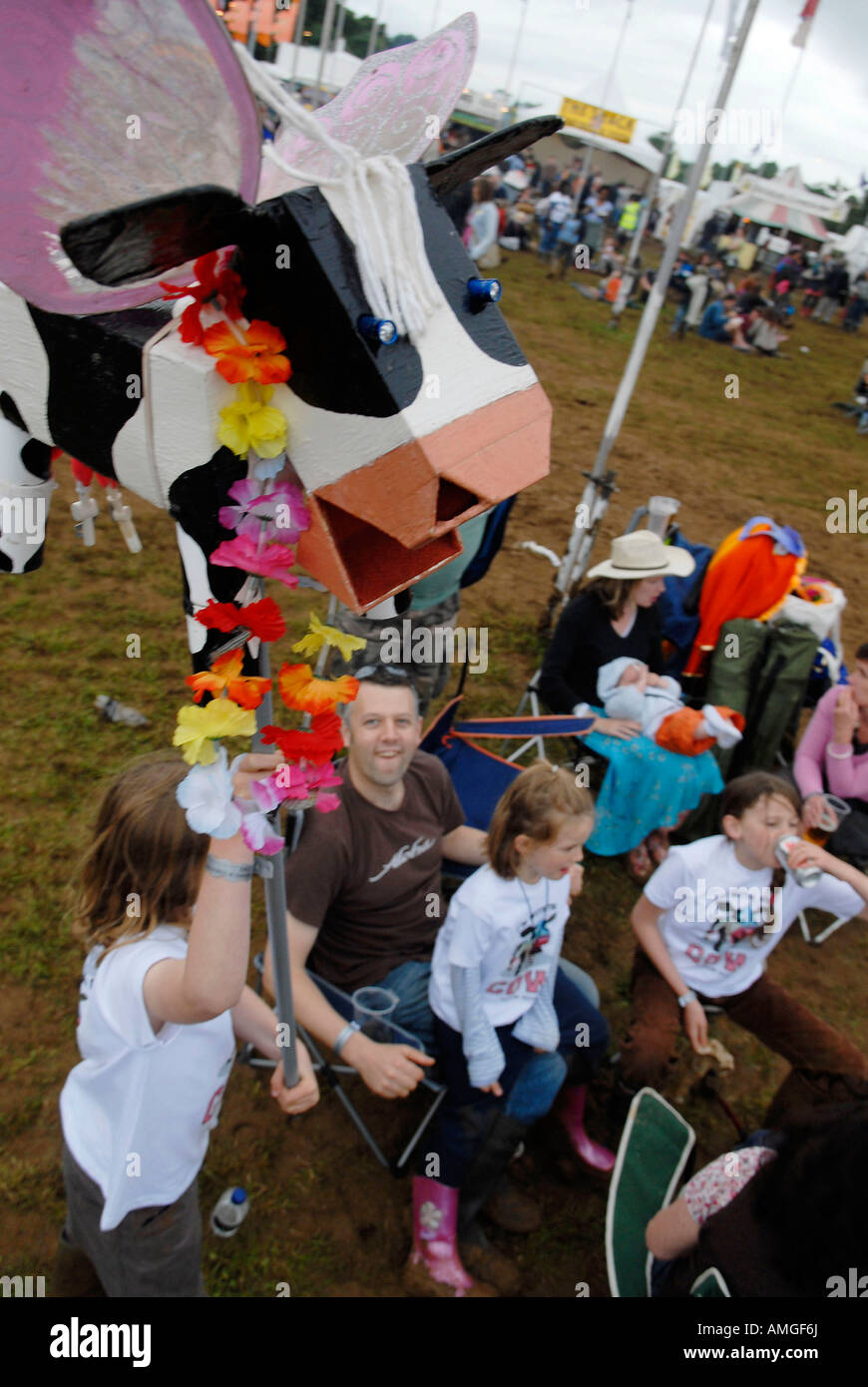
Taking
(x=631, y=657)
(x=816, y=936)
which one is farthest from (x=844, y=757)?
(x=631, y=657)

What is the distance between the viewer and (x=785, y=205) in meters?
21.7

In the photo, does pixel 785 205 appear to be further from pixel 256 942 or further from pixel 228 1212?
pixel 228 1212

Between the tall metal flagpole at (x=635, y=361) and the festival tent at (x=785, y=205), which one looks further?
the festival tent at (x=785, y=205)

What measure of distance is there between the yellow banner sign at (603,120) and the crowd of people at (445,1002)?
19010 mm

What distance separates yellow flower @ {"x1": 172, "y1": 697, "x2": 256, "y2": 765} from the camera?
112 cm

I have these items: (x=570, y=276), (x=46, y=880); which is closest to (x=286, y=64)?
(x=570, y=276)

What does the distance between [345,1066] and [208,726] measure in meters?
1.93

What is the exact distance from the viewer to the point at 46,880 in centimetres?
316

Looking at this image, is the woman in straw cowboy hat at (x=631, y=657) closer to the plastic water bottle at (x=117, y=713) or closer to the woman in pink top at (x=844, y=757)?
the woman in pink top at (x=844, y=757)

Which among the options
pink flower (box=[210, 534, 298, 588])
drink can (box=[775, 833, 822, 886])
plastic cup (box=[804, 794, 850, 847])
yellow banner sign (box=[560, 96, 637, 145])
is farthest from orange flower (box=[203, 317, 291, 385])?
yellow banner sign (box=[560, 96, 637, 145])

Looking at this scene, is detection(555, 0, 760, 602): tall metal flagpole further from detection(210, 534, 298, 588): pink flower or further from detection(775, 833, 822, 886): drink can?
detection(210, 534, 298, 588): pink flower

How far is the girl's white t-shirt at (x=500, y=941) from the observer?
87.1 inches

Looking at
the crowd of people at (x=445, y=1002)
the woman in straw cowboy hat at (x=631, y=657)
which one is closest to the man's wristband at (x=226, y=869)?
the crowd of people at (x=445, y=1002)
